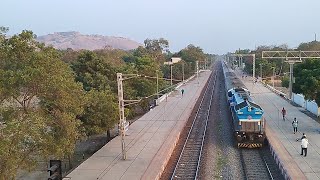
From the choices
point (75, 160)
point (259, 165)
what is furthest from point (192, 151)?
point (75, 160)

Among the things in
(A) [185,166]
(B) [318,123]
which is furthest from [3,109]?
(B) [318,123]

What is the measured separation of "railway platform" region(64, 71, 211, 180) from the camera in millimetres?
19789

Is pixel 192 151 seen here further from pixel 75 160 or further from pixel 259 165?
pixel 75 160

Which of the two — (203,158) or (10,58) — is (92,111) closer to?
(203,158)

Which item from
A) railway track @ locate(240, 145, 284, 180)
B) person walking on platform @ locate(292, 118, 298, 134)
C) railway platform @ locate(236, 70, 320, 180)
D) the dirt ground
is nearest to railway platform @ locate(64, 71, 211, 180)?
the dirt ground

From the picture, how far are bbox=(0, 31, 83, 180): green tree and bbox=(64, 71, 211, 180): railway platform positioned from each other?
3.28 meters

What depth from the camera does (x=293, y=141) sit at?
2598cm

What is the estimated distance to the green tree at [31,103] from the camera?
1396 centimetres

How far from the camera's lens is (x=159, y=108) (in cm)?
4616

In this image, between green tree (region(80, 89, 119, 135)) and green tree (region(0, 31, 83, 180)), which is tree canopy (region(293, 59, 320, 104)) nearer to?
green tree (region(80, 89, 119, 135))

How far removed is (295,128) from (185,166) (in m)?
10.3

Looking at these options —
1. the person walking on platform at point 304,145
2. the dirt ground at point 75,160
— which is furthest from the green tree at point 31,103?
the person walking on platform at point 304,145

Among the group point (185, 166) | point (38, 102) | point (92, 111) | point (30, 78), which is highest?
point (30, 78)

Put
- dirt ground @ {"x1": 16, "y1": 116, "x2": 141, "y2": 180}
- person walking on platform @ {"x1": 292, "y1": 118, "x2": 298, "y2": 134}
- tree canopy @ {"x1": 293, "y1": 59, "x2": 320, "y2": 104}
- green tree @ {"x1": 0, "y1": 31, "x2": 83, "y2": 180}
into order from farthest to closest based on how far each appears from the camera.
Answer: person walking on platform @ {"x1": 292, "y1": 118, "x2": 298, "y2": 134} → tree canopy @ {"x1": 293, "y1": 59, "x2": 320, "y2": 104} → dirt ground @ {"x1": 16, "y1": 116, "x2": 141, "y2": 180} → green tree @ {"x1": 0, "y1": 31, "x2": 83, "y2": 180}
